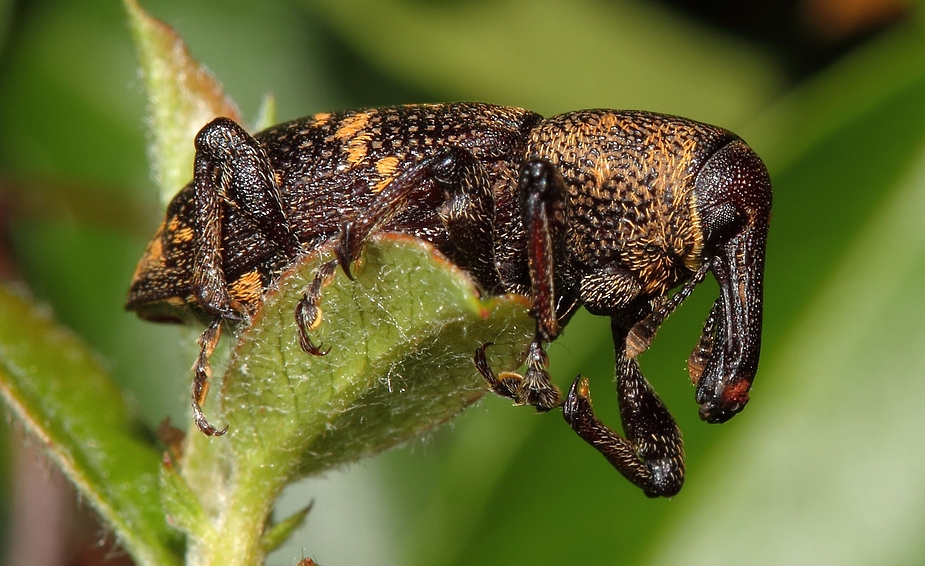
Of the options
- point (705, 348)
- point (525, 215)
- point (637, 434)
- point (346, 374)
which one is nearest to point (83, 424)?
point (346, 374)

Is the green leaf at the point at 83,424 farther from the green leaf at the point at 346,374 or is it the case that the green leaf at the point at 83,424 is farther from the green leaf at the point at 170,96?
the green leaf at the point at 170,96

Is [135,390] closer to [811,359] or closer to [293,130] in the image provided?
[293,130]

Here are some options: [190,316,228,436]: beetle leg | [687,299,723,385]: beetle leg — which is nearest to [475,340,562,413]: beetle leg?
[687,299,723,385]: beetle leg

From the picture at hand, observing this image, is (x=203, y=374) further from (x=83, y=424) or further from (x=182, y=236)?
(x=182, y=236)

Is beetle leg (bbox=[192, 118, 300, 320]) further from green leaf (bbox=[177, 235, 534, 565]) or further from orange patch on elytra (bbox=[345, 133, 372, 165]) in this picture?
green leaf (bbox=[177, 235, 534, 565])

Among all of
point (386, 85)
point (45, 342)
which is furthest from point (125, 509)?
point (386, 85)
